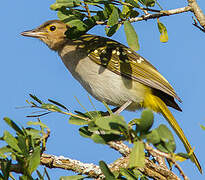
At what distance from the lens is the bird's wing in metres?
4.59

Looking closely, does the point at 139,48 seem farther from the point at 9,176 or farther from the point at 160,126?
the point at 9,176

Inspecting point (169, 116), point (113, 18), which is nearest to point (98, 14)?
point (113, 18)

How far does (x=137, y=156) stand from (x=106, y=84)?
9.67ft

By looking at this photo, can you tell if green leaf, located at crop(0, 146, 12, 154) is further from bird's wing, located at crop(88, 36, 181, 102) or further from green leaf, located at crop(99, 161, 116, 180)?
bird's wing, located at crop(88, 36, 181, 102)

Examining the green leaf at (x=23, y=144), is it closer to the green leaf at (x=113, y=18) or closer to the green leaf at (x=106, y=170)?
the green leaf at (x=106, y=170)

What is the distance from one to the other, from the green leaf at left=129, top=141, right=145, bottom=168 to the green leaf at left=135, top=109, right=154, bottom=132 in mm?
81

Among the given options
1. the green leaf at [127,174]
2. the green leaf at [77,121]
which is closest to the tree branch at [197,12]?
the green leaf at [77,121]

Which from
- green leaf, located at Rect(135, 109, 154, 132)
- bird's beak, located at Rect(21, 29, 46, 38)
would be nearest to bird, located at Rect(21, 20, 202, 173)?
bird's beak, located at Rect(21, 29, 46, 38)

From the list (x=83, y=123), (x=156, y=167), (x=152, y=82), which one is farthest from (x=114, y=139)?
(x=152, y=82)

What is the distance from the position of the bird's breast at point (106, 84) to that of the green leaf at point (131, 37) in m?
1.84

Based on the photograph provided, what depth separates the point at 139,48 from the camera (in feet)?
9.04

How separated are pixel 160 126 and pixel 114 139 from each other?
0.34 meters

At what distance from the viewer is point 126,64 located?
4.92m

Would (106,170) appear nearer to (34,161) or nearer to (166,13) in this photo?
(34,161)
